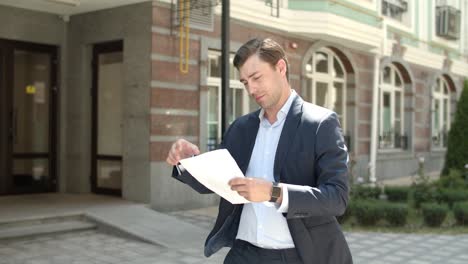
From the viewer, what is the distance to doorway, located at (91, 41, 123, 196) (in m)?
10.0

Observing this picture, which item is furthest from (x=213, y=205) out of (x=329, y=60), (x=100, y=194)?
(x=329, y=60)

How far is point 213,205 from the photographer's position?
10273mm

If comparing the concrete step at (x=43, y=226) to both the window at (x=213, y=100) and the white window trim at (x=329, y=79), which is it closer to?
the window at (x=213, y=100)

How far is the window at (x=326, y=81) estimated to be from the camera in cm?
1359

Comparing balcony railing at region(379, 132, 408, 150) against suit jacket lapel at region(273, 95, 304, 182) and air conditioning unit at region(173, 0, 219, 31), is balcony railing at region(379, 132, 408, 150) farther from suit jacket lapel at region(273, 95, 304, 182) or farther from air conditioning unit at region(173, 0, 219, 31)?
suit jacket lapel at region(273, 95, 304, 182)

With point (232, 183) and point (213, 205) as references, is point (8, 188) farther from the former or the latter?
point (232, 183)

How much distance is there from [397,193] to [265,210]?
27.4 ft

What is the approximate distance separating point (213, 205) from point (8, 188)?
11.9 ft

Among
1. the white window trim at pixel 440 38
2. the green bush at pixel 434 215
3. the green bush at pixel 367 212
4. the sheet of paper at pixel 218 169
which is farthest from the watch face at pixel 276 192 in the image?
the white window trim at pixel 440 38

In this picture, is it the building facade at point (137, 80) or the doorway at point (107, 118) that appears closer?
the building facade at point (137, 80)

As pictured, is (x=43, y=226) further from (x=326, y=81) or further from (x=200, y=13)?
(x=326, y=81)

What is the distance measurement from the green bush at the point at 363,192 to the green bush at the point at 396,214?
934 mm

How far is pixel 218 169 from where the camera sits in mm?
2027

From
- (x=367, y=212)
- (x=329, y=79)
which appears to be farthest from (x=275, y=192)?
(x=329, y=79)
